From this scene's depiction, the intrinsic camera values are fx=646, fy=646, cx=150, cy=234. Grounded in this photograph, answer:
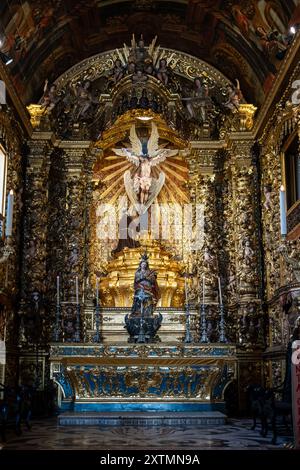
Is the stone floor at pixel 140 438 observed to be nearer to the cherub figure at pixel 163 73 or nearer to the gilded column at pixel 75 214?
the gilded column at pixel 75 214

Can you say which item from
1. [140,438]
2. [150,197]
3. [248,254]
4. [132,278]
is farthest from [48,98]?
[140,438]

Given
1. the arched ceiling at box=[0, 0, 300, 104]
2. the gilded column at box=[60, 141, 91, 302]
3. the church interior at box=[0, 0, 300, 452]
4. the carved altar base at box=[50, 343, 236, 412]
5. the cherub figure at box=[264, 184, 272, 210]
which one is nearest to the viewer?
the carved altar base at box=[50, 343, 236, 412]

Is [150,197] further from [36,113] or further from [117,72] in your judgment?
[36,113]

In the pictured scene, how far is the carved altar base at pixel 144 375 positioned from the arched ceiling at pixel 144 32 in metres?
6.28

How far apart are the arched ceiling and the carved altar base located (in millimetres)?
6280

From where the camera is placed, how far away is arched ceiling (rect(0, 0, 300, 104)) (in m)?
13.6

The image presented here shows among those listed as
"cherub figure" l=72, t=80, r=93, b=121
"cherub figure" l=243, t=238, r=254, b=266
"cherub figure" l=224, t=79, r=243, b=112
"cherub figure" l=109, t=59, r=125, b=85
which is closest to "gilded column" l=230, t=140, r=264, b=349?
"cherub figure" l=243, t=238, r=254, b=266

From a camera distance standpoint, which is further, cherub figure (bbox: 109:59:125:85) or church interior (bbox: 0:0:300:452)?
cherub figure (bbox: 109:59:125:85)

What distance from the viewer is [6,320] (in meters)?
13.8

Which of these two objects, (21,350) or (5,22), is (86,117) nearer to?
(5,22)

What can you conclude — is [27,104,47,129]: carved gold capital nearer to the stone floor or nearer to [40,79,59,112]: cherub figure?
[40,79,59,112]: cherub figure

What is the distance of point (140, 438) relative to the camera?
8.99 metres

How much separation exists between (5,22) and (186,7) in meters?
4.41
